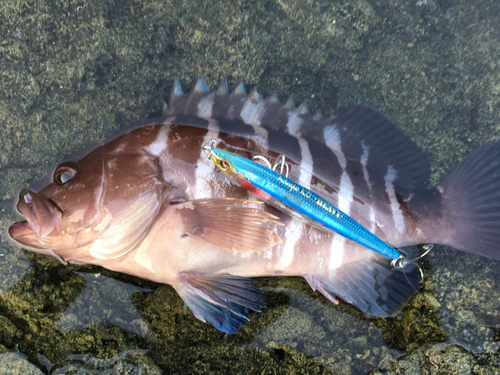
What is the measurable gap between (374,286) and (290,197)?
90 cm

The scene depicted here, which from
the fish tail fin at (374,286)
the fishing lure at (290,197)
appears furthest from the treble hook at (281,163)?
the fish tail fin at (374,286)

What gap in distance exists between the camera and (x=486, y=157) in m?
2.17

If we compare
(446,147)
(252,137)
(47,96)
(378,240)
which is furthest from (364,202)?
(47,96)

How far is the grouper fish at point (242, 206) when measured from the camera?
→ 1.86 m

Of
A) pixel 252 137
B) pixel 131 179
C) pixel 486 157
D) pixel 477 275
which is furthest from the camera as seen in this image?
pixel 477 275

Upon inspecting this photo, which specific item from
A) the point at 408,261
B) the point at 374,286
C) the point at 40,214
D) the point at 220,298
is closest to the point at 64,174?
the point at 40,214

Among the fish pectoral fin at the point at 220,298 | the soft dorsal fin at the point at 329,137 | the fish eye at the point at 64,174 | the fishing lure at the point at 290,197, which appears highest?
the soft dorsal fin at the point at 329,137

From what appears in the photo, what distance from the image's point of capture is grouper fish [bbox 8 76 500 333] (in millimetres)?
1856

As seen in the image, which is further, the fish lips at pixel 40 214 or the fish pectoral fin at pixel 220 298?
the fish pectoral fin at pixel 220 298

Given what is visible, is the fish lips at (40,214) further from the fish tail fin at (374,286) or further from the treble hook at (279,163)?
the fish tail fin at (374,286)

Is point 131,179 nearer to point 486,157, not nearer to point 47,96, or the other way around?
point 47,96

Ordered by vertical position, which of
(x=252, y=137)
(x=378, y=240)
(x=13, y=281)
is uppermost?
(x=252, y=137)

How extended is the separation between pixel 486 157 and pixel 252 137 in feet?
4.45

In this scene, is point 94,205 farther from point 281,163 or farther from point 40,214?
point 281,163
